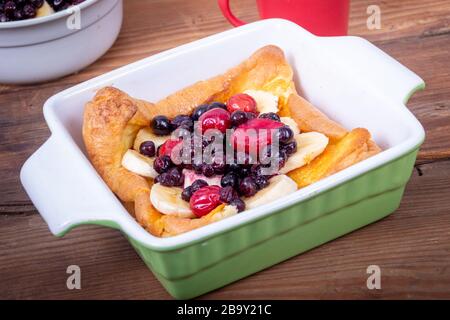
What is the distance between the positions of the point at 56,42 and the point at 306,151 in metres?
0.66


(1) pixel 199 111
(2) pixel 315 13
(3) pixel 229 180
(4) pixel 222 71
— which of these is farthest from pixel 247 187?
(2) pixel 315 13

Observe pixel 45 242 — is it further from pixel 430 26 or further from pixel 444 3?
pixel 444 3

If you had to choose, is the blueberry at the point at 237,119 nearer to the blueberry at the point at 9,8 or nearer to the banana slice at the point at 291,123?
the banana slice at the point at 291,123

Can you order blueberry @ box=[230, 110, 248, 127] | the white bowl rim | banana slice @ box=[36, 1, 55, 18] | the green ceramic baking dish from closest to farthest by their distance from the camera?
the green ceramic baking dish
blueberry @ box=[230, 110, 248, 127]
the white bowl rim
banana slice @ box=[36, 1, 55, 18]

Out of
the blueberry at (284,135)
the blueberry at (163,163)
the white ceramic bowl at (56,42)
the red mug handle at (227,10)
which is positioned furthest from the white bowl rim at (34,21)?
the blueberry at (284,135)

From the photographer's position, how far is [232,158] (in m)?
1.19

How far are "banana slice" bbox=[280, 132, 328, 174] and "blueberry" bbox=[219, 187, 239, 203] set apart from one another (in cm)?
11

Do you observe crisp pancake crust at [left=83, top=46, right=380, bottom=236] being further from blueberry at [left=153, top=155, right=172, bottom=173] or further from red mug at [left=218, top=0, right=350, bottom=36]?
red mug at [left=218, top=0, right=350, bottom=36]

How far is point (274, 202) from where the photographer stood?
1.05 metres

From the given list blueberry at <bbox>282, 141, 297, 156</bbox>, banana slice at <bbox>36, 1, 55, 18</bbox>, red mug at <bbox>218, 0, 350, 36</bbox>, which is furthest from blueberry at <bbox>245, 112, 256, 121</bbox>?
banana slice at <bbox>36, 1, 55, 18</bbox>

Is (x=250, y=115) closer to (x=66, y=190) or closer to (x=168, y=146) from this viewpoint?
(x=168, y=146)

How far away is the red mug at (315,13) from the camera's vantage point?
1.58m

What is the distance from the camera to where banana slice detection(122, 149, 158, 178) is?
125 cm
